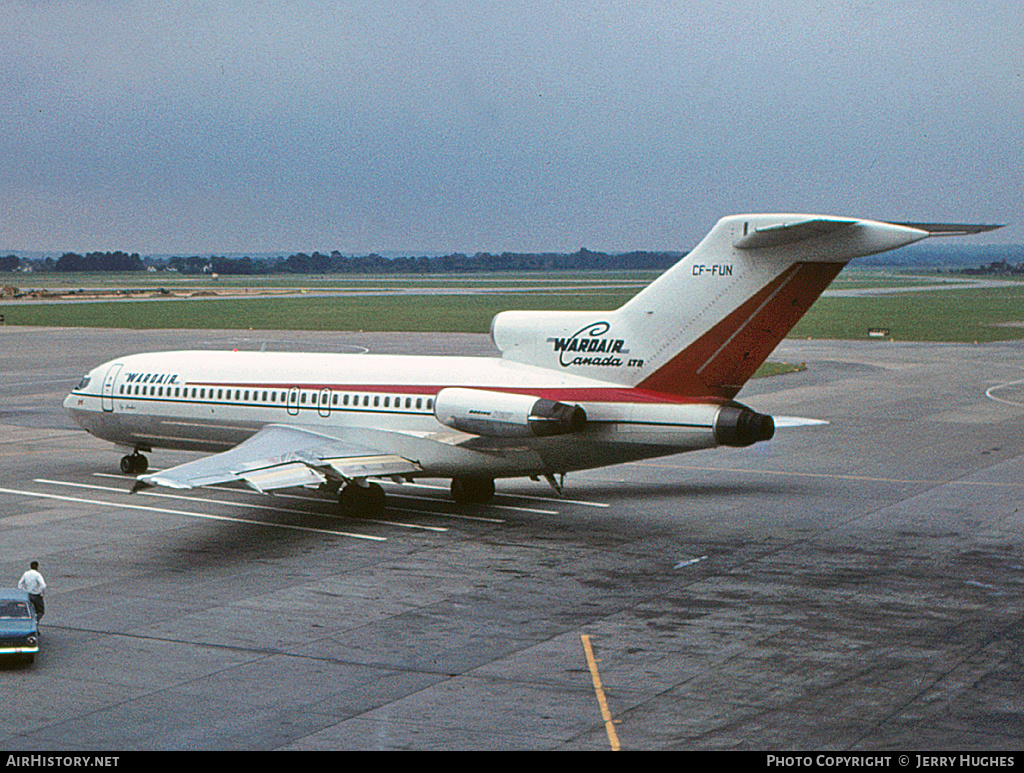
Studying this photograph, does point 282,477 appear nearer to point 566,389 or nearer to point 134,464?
point 566,389

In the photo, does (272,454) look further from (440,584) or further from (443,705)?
(443,705)

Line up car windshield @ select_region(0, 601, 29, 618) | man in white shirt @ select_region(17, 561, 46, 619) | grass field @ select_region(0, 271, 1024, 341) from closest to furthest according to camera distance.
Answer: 1. car windshield @ select_region(0, 601, 29, 618)
2. man in white shirt @ select_region(17, 561, 46, 619)
3. grass field @ select_region(0, 271, 1024, 341)

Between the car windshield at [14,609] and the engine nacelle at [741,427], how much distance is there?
1387 centimetres

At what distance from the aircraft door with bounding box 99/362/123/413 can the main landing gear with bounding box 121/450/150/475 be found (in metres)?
1.58

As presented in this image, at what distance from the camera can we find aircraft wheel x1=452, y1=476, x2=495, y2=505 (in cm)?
2912

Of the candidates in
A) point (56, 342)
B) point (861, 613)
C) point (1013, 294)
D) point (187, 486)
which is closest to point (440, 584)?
point (187, 486)

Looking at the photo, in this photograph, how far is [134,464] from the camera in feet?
112

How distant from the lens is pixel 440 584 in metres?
21.9

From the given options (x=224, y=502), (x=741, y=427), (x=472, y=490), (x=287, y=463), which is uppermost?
(x=741, y=427)

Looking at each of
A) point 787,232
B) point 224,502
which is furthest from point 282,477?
point 787,232

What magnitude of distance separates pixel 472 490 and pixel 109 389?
11.4m

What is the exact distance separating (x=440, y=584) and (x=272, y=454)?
6832 mm

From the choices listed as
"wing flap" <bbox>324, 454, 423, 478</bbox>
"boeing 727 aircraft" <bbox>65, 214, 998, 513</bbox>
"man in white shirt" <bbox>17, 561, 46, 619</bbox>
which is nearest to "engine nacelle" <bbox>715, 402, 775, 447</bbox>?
"boeing 727 aircraft" <bbox>65, 214, 998, 513</bbox>

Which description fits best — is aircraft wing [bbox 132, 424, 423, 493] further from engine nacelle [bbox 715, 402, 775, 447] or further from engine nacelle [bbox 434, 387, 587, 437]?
engine nacelle [bbox 715, 402, 775, 447]
